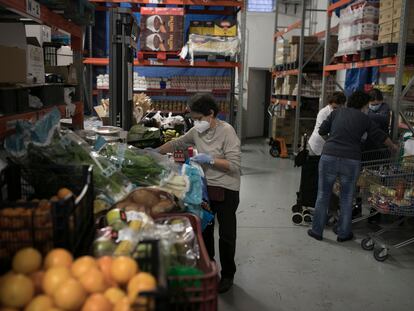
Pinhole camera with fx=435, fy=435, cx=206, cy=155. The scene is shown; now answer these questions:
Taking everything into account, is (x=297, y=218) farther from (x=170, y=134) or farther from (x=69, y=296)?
(x=69, y=296)

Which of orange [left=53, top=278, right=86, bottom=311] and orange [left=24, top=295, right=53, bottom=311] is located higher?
orange [left=53, top=278, right=86, bottom=311]

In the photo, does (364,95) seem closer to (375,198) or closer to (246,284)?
(375,198)

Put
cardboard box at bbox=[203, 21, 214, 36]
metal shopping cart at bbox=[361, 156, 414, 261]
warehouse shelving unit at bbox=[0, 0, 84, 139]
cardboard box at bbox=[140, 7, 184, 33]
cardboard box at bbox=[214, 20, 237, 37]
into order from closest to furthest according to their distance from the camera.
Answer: warehouse shelving unit at bbox=[0, 0, 84, 139] < metal shopping cart at bbox=[361, 156, 414, 261] < cardboard box at bbox=[140, 7, 184, 33] < cardboard box at bbox=[214, 20, 237, 37] < cardboard box at bbox=[203, 21, 214, 36]

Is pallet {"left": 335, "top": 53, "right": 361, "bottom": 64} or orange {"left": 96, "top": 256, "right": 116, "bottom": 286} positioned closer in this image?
orange {"left": 96, "top": 256, "right": 116, "bottom": 286}

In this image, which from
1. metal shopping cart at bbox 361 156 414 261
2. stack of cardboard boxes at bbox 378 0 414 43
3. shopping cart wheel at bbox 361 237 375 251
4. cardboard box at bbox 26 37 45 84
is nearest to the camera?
cardboard box at bbox 26 37 45 84

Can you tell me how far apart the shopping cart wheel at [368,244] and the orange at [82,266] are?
13.0 feet

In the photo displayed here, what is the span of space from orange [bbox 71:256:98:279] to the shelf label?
6.14 feet

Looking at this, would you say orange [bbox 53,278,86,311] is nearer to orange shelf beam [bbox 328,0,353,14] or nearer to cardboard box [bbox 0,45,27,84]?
cardboard box [bbox 0,45,27,84]

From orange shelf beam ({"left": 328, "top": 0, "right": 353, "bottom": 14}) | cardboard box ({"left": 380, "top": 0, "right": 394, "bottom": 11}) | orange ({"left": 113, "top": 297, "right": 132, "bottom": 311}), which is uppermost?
orange shelf beam ({"left": 328, "top": 0, "right": 353, "bottom": 14})

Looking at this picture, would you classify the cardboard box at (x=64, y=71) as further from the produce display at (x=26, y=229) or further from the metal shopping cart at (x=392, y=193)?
the metal shopping cart at (x=392, y=193)

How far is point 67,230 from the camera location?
1.35m

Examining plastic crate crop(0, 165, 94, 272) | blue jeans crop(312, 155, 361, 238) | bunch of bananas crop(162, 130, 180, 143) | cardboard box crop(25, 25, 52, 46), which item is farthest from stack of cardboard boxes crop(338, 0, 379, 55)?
plastic crate crop(0, 165, 94, 272)

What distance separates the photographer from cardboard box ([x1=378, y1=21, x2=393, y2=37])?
5363 mm

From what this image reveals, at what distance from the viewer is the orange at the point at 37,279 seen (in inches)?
48.2
